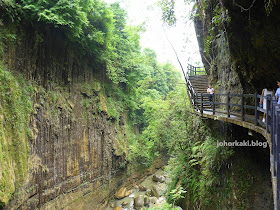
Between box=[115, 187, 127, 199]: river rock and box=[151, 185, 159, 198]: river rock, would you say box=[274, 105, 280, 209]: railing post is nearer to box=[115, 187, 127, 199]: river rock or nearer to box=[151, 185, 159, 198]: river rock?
box=[151, 185, 159, 198]: river rock

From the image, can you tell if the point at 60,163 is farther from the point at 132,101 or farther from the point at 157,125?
the point at 132,101

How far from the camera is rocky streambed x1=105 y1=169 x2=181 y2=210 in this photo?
1689 centimetres

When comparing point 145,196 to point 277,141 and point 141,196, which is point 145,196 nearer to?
point 141,196

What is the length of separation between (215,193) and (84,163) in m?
10.4

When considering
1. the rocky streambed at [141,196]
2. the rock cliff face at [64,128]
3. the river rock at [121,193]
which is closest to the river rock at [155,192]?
the rocky streambed at [141,196]

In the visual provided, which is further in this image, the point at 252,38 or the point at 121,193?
the point at 121,193

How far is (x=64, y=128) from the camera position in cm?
1357

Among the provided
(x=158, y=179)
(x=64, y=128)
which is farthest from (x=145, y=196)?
(x=64, y=128)

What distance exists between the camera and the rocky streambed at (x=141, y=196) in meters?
16.9

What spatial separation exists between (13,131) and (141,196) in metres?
12.6

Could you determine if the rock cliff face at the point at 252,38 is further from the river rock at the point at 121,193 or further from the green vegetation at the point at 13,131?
the river rock at the point at 121,193

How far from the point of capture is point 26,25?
11.3 meters

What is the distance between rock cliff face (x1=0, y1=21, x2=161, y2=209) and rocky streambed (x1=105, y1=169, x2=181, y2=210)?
0.98m

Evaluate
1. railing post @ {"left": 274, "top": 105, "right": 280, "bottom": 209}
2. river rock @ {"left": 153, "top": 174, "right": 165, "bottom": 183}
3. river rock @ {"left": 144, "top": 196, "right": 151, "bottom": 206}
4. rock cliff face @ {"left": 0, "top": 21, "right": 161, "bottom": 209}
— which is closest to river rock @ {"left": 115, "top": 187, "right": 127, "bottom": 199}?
rock cliff face @ {"left": 0, "top": 21, "right": 161, "bottom": 209}
